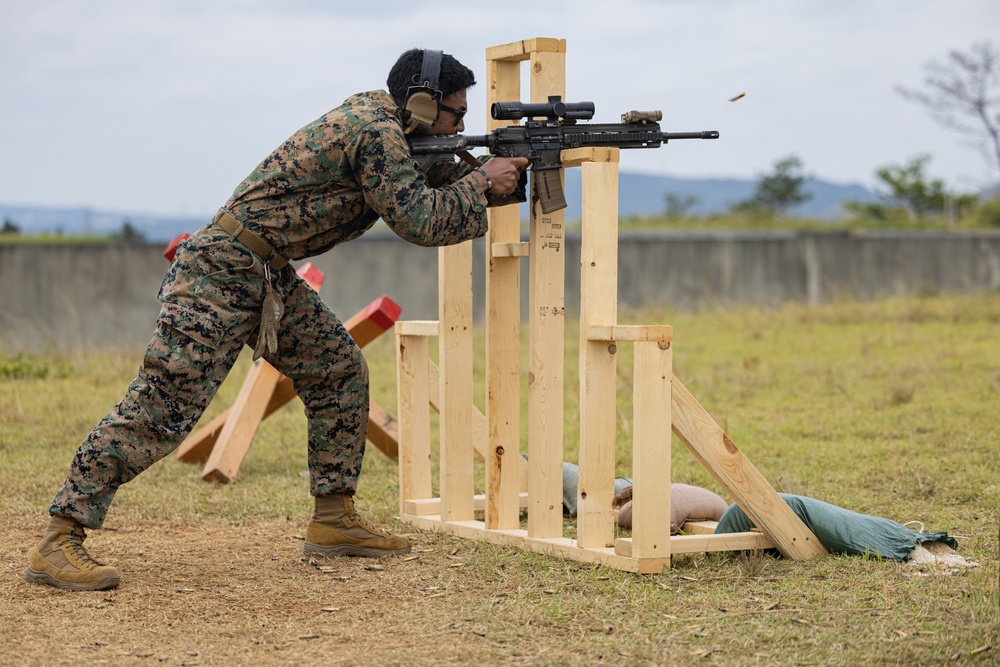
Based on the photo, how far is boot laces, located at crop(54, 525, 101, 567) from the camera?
4.43 m

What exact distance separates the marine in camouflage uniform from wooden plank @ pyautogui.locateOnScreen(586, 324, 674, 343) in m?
0.64

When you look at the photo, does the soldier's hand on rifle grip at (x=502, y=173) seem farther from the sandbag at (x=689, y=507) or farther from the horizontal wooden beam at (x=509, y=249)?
the sandbag at (x=689, y=507)

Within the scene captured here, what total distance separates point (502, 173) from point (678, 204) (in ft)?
102

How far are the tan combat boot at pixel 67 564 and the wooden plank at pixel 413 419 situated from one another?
5.31 ft

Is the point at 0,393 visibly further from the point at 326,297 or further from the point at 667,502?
the point at 326,297

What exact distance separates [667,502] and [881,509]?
5.37ft

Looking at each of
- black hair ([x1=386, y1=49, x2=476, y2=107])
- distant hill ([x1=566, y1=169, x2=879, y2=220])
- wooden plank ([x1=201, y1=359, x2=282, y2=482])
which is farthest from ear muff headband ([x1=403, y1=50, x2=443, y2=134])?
wooden plank ([x1=201, y1=359, x2=282, y2=482])

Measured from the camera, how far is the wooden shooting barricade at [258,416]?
21.4ft

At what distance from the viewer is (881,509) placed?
564 centimetres

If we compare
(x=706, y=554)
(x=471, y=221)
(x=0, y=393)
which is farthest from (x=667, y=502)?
(x=0, y=393)

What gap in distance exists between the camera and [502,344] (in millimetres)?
5098

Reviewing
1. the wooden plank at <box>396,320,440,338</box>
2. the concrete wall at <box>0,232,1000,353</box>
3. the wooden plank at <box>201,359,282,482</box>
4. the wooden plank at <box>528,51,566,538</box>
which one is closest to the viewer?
the wooden plank at <box>528,51,566,538</box>

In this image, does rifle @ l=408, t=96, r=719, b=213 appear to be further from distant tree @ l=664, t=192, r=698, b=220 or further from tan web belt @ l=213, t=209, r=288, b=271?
distant tree @ l=664, t=192, r=698, b=220

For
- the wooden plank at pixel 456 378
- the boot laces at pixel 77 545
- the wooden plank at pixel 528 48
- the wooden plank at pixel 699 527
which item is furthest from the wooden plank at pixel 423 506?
the wooden plank at pixel 528 48
